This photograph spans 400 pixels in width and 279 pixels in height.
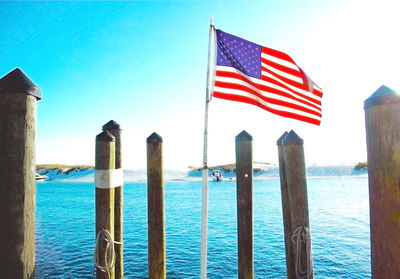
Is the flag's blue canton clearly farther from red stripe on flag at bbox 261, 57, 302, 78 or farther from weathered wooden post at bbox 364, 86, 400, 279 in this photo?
weathered wooden post at bbox 364, 86, 400, 279

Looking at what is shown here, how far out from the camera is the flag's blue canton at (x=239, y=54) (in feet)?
17.9

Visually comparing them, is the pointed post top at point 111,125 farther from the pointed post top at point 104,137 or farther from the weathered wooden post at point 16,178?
the weathered wooden post at point 16,178

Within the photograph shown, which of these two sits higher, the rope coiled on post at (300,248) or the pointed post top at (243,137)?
the pointed post top at (243,137)

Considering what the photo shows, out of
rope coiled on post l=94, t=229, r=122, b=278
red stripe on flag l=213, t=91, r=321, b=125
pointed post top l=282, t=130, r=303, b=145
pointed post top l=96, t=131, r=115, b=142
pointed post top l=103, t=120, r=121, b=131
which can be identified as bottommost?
rope coiled on post l=94, t=229, r=122, b=278

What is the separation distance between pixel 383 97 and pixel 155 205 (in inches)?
154

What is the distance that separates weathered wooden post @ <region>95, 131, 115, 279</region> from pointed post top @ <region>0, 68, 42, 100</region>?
175 centimetres

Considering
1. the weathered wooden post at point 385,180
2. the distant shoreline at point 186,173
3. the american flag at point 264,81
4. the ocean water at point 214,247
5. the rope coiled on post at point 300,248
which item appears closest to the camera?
the weathered wooden post at point 385,180

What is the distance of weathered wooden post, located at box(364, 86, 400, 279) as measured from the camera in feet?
9.45

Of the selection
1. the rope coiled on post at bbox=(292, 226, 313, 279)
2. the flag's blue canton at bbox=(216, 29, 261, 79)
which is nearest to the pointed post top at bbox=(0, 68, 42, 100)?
the flag's blue canton at bbox=(216, 29, 261, 79)

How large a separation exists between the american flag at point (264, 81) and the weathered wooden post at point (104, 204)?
2.11 m

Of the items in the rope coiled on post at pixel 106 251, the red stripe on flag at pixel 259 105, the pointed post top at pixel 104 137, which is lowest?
the rope coiled on post at pixel 106 251

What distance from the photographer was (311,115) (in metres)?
6.21

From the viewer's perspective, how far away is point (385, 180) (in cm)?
293

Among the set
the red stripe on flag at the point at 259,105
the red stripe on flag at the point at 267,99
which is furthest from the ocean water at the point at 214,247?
the red stripe on flag at the point at 267,99
